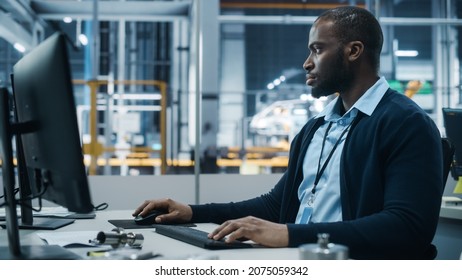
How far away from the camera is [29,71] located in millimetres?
1075

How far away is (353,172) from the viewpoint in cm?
137

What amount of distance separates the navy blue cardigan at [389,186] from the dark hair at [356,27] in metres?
0.15

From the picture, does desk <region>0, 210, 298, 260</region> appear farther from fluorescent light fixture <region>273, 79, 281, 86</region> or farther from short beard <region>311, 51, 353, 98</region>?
fluorescent light fixture <region>273, 79, 281, 86</region>

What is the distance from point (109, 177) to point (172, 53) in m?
6.20

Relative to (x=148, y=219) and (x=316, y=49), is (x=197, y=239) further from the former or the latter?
(x=316, y=49)

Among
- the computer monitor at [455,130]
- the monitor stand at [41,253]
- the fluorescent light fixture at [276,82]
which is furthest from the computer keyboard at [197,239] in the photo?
the fluorescent light fixture at [276,82]

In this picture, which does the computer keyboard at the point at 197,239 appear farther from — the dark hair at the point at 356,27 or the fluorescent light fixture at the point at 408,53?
the fluorescent light fixture at the point at 408,53

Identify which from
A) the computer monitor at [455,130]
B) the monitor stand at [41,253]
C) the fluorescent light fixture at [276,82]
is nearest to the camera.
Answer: the monitor stand at [41,253]

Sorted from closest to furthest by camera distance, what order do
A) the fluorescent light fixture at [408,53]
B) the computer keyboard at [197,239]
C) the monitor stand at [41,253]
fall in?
the monitor stand at [41,253]
the computer keyboard at [197,239]
the fluorescent light fixture at [408,53]

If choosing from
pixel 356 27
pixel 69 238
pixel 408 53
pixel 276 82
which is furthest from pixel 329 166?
pixel 276 82

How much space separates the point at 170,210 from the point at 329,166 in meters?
0.44

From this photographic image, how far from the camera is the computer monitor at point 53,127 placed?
89 centimetres

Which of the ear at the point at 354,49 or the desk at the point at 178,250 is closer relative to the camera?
the desk at the point at 178,250
